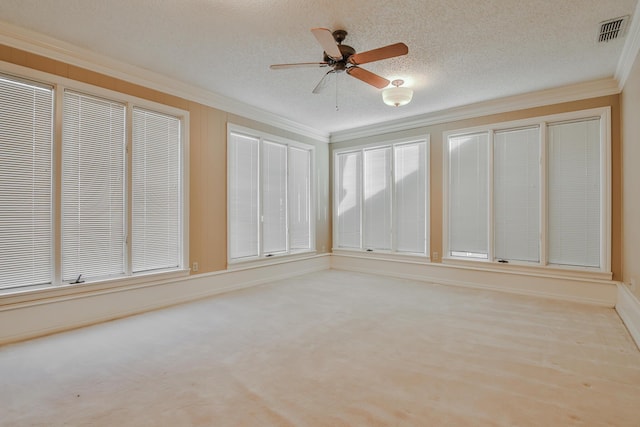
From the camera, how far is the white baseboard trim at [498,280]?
4.05 m

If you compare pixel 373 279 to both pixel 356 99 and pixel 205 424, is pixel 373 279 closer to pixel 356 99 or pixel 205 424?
pixel 356 99

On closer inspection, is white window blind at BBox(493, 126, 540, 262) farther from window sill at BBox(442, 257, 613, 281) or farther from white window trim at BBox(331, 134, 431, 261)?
white window trim at BBox(331, 134, 431, 261)

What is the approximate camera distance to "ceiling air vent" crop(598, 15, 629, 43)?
9.03 ft

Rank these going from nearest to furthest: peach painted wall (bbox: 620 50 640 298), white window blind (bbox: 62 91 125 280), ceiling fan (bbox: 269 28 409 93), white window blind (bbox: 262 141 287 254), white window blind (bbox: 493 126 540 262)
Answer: ceiling fan (bbox: 269 28 409 93)
peach painted wall (bbox: 620 50 640 298)
white window blind (bbox: 62 91 125 280)
white window blind (bbox: 493 126 540 262)
white window blind (bbox: 262 141 287 254)

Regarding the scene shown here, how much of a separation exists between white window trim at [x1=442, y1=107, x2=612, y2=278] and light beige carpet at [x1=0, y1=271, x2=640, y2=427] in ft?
2.24

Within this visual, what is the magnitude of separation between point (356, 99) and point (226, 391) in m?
4.13

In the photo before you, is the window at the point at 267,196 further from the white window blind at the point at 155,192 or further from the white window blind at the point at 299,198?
the white window blind at the point at 155,192

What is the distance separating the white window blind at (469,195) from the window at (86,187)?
4357mm

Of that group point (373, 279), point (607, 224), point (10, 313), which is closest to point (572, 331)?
point (607, 224)

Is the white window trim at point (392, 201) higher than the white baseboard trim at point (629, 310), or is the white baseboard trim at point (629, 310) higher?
the white window trim at point (392, 201)

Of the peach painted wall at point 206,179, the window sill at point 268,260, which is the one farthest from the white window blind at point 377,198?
the peach painted wall at point 206,179

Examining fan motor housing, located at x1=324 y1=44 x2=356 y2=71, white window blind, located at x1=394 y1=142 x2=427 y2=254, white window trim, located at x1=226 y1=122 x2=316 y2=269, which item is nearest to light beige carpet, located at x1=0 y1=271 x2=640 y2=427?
white window trim, located at x1=226 y1=122 x2=316 y2=269

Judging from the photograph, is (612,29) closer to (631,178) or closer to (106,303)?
(631,178)

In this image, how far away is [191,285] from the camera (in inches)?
169
